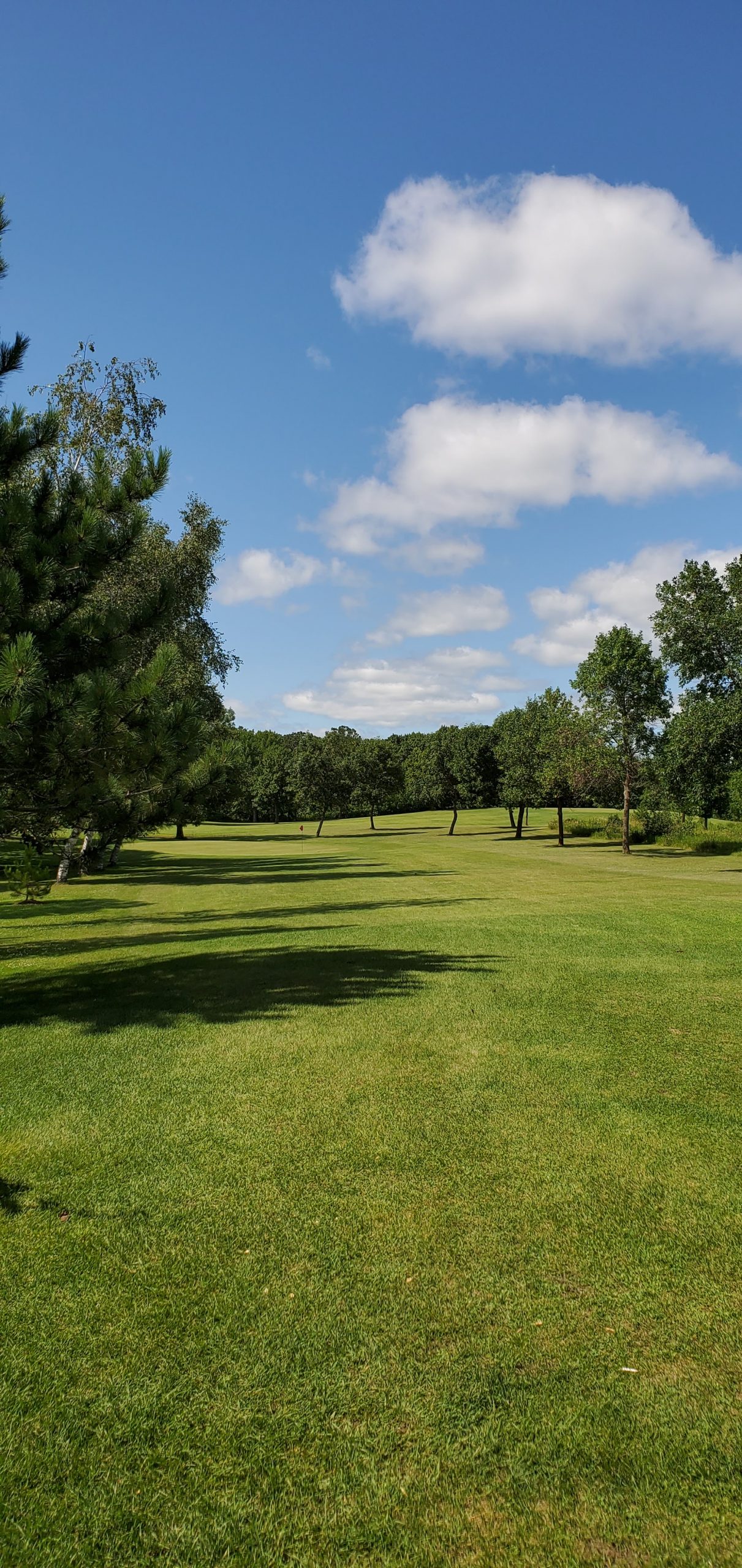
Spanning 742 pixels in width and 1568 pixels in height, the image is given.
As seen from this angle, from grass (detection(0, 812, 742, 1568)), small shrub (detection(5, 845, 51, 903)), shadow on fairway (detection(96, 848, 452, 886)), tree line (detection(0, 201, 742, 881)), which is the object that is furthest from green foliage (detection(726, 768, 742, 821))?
small shrub (detection(5, 845, 51, 903))

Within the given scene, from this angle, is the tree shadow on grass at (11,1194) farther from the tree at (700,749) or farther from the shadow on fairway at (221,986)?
the tree at (700,749)

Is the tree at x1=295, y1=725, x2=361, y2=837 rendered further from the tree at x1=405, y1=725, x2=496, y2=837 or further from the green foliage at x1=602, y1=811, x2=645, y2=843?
the green foliage at x1=602, y1=811, x2=645, y2=843

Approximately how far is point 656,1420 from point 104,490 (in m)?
9.28

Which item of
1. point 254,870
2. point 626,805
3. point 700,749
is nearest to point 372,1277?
point 254,870

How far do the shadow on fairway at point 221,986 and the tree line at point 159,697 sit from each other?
6.06ft

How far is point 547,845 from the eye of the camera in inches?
1839

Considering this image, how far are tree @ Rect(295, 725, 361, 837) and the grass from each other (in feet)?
166

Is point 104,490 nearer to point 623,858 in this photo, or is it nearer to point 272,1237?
point 272,1237

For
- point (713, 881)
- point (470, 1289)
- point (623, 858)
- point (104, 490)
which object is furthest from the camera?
point (623, 858)

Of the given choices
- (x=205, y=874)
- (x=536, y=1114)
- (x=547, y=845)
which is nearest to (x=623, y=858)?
(x=547, y=845)

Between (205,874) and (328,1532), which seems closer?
(328,1532)

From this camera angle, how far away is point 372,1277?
Result: 386 centimetres

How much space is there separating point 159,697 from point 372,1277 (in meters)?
6.46

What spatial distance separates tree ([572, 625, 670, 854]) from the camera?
3662 centimetres
